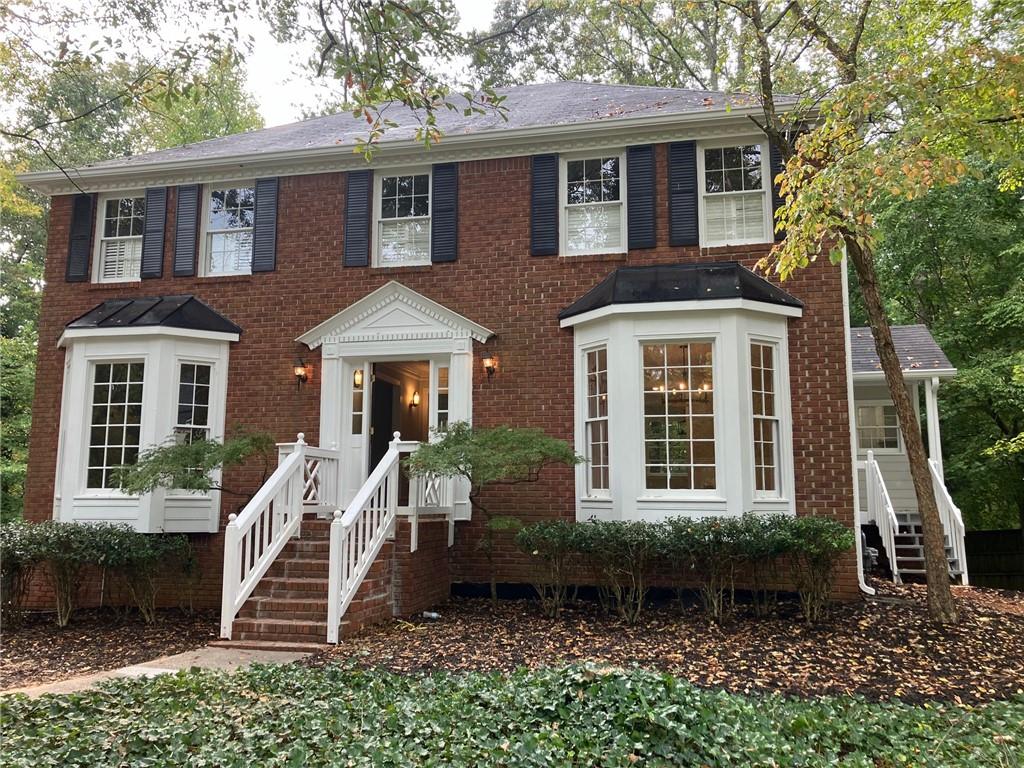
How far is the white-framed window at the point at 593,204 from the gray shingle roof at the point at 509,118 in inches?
22.5

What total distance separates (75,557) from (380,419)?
12.8 feet

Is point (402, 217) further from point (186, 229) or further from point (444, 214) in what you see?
point (186, 229)

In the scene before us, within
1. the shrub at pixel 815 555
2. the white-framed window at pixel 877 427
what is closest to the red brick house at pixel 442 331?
the shrub at pixel 815 555

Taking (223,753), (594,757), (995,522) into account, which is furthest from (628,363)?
(995,522)

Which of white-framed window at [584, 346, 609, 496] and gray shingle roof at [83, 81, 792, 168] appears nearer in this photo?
white-framed window at [584, 346, 609, 496]

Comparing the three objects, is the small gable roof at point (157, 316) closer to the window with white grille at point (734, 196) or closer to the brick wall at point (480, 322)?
the brick wall at point (480, 322)

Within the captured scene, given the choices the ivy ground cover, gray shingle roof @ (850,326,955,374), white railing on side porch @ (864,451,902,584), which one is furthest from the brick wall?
the ivy ground cover

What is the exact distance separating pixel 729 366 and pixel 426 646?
4.48 m

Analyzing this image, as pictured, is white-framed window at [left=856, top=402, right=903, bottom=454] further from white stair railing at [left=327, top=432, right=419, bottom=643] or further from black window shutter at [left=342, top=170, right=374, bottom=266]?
black window shutter at [left=342, top=170, right=374, bottom=266]

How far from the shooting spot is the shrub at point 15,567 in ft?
27.6

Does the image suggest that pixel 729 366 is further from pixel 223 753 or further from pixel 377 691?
pixel 223 753

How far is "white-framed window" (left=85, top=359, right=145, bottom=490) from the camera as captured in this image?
9.53 meters

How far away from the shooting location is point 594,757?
3.57 m

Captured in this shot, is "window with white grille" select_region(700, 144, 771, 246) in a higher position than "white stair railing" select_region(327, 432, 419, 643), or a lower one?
higher
